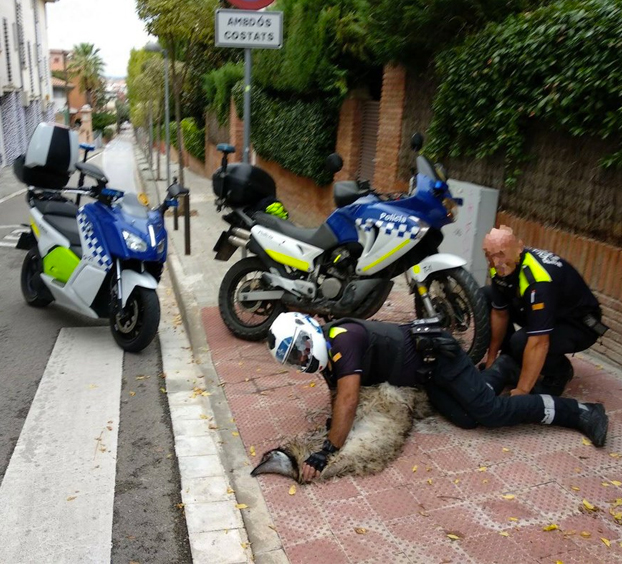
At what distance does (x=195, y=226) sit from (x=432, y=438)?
8.89m

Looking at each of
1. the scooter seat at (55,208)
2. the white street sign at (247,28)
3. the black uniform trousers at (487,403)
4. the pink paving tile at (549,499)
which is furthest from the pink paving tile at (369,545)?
the white street sign at (247,28)

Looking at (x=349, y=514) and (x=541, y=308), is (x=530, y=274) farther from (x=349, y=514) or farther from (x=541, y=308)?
(x=349, y=514)

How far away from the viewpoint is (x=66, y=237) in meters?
6.32

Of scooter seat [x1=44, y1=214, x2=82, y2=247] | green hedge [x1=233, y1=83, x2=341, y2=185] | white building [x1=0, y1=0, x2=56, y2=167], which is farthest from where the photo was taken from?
white building [x1=0, y1=0, x2=56, y2=167]

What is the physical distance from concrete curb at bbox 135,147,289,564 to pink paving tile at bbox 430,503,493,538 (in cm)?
79

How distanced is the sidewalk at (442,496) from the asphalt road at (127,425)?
0.35m

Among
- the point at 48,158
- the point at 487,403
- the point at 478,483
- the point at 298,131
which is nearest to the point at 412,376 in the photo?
the point at 487,403

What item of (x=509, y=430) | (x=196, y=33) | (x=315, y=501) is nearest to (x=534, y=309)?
(x=509, y=430)

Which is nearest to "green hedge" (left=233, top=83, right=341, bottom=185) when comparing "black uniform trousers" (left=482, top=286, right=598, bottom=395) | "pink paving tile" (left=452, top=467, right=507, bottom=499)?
"black uniform trousers" (left=482, top=286, right=598, bottom=395)

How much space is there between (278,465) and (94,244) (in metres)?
3.10

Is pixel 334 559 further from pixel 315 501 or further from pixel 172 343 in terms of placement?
pixel 172 343

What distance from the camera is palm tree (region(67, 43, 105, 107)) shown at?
277ft

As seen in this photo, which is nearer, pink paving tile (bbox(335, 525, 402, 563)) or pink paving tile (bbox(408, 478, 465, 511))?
pink paving tile (bbox(335, 525, 402, 563))

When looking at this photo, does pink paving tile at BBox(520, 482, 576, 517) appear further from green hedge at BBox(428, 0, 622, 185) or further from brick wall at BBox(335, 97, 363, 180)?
brick wall at BBox(335, 97, 363, 180)
